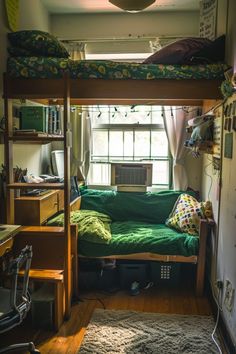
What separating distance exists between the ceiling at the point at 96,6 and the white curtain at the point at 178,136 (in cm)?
107

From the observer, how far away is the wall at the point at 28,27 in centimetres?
266

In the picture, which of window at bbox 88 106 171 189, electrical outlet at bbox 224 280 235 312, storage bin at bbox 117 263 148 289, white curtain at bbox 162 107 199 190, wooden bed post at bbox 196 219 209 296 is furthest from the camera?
window at bbox 88 106 171 189

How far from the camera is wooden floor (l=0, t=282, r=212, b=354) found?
2.34 meters

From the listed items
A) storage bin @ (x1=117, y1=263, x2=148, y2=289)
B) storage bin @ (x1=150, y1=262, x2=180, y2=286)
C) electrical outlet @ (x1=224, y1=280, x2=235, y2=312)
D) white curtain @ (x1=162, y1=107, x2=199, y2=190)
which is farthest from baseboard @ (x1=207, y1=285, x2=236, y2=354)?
white curtain @ (x1=162, y1=107, x2=199, y2=190)

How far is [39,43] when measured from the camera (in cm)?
260

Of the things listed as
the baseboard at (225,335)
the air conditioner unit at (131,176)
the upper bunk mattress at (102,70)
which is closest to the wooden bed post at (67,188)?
the upper bunk mattress at (102,70)

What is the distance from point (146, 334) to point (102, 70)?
199cm

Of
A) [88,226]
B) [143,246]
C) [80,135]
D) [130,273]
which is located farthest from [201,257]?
[80,135]

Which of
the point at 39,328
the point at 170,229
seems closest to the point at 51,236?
the point at 39,328

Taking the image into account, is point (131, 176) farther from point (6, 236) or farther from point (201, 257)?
point (6, 236)

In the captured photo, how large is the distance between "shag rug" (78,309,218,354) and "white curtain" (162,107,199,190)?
162 centimetres

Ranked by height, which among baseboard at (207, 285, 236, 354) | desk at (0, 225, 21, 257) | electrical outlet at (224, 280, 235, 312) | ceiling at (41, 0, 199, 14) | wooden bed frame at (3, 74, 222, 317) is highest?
ceiling at (41, 0, 199, 14)

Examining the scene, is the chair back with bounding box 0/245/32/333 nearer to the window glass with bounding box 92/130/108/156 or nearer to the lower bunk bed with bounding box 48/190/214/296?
the lower bunk bed with bounding box 48/190/214/296

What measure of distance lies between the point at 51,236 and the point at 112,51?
2.32 m
